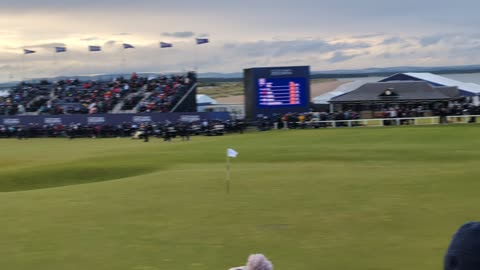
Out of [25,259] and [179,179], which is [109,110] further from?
[25,259]

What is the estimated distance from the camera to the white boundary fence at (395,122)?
148 feet

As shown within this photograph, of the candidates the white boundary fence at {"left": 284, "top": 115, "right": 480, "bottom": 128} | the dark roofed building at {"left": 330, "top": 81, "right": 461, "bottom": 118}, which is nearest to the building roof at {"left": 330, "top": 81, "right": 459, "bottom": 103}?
the dark roofed building at {"left": 330, "top": 81, "right": 461, "bottom": 118}

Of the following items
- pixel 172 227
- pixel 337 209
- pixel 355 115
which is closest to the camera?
pixel 172 227

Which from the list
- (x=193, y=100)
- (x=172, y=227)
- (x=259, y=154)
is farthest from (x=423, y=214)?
(x=193, y=100)

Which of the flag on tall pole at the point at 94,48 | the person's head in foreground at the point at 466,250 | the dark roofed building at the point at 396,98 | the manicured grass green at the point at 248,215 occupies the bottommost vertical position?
the manicured grass green at the point at 248,215

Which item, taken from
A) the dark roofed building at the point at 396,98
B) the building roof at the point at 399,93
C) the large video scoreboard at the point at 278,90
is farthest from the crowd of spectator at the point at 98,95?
the building roof at the point at 399,93

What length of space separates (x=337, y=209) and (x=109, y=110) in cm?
5351

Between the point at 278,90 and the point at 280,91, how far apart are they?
20 centimetres

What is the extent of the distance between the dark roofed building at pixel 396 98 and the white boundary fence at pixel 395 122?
6452mm

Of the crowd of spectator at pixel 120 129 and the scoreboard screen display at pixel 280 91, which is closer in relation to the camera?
the crowd of spectator at pixel 120 129

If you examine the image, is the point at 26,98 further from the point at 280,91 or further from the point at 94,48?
the point at 280,91

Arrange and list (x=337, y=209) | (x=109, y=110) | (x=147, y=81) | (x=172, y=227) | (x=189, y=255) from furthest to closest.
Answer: (x=147, y=81) → (x=109, y=110) → (x=337, y=209) → (x=172, y=227) → (x=189, y=255)

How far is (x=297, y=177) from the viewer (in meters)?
17.3

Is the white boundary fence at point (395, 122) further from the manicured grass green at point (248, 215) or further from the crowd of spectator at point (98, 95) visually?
the manicured grass green at point (248, 215)
